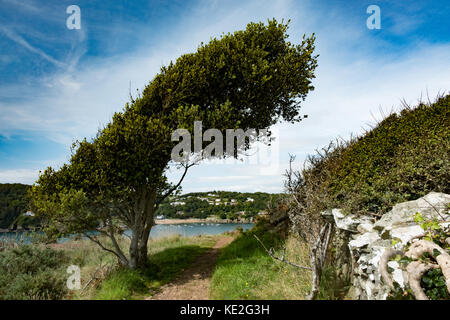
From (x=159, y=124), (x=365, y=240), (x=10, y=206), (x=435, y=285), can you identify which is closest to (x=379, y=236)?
(x=365, y=240)

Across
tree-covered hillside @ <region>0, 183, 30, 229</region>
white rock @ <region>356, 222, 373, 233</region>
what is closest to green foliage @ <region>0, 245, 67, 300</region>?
tree-covered hillside @ <region>0, 183, 30, 229</region>

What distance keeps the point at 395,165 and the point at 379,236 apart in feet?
9.50

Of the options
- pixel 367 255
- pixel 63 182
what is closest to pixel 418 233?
pixel 367 255

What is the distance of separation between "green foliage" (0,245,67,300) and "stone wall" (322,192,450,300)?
351 inches

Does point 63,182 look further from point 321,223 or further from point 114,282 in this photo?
point 321,223

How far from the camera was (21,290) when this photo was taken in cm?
728

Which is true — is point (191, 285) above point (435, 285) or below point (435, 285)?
below

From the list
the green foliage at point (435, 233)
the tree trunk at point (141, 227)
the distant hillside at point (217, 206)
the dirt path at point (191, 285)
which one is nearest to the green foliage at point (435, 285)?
the green foliage at point (435, 233)

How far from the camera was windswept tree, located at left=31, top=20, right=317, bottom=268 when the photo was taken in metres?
8.84

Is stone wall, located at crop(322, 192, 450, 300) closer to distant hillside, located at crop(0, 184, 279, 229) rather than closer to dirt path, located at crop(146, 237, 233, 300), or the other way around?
dirt path, located at crop(146, 237, 233, 300)

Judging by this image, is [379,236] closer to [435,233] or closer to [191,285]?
[435,233]

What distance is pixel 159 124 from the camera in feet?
30.7

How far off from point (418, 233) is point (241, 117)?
8.19 metres
